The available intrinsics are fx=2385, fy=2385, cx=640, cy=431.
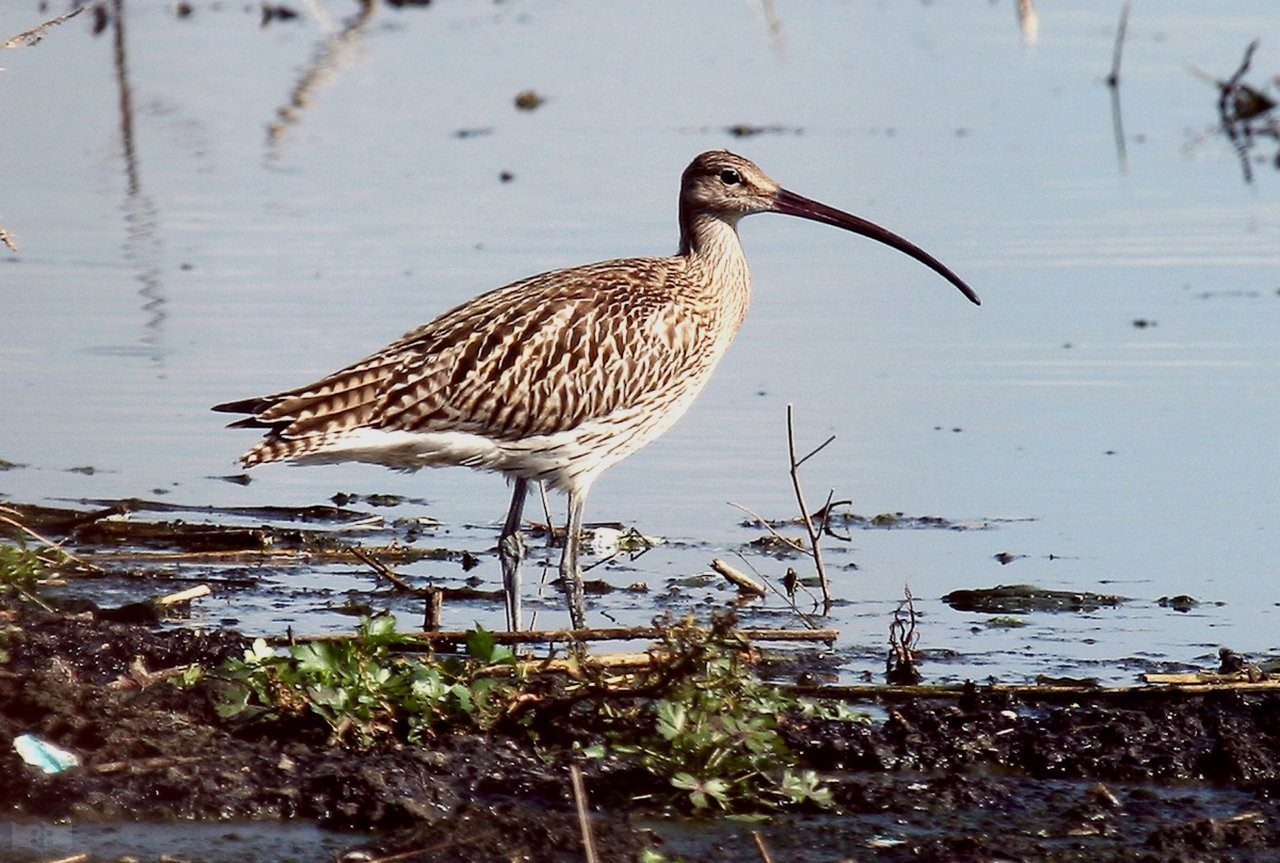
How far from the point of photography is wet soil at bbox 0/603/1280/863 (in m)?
5.77

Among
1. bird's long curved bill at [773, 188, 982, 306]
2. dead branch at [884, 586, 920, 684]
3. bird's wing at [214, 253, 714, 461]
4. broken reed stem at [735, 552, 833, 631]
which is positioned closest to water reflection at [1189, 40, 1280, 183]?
bird's long curved bill at [773, 188, 982, 306]

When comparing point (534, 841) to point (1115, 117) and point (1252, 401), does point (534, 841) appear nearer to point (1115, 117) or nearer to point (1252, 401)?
point (1252, 401)

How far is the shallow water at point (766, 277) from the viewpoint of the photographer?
902cm

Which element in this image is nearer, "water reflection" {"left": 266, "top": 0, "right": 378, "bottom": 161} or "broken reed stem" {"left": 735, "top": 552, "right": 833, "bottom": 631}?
"broken reed stem" {"left": 735, "top": 552, "right": 833, "bottom": 631}

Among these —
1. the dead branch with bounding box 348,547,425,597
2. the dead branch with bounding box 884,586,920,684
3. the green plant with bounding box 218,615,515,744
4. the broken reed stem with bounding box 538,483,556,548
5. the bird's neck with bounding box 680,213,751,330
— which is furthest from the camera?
the bird's neck with bounding box 680,213,751,330

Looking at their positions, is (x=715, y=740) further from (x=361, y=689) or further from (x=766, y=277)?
(x=766, y=277)

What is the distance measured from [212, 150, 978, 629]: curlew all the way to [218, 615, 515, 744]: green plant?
1489 mm

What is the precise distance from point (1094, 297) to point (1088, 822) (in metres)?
7.21

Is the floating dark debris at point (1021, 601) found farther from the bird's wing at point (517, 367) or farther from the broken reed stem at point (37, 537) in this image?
the broken reed stem at point (37, 537)

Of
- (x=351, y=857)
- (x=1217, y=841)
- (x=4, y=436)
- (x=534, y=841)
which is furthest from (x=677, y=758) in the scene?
(x=4, y=436)

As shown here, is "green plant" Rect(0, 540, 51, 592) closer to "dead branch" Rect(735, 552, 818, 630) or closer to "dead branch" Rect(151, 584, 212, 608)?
"dead branch" Rect(151, 584, 212, 608)

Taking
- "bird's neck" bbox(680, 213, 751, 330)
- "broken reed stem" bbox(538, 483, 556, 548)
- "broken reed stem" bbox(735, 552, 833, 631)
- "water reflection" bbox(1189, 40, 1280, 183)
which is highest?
"water reflection" bbox(1189, 40, 1280, 183)

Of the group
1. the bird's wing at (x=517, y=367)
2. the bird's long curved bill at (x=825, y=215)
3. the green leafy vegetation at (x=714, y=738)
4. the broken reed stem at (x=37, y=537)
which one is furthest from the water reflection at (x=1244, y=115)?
the green leafy vegetation at (x=714, y=738)

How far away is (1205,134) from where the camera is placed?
17906mm
